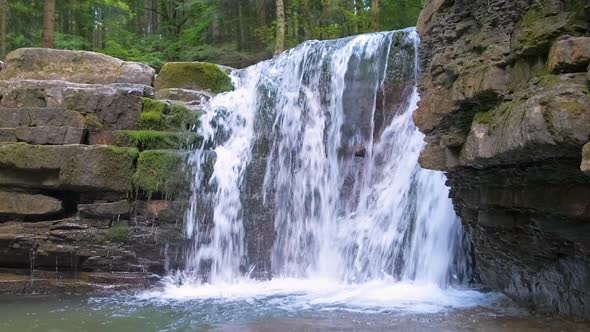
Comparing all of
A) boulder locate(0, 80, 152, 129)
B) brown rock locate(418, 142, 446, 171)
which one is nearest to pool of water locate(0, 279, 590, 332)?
brown rock locate(418, 142, 446, 171)

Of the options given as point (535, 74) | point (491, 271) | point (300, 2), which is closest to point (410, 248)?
point (491, 271)

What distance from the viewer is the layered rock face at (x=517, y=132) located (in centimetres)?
354

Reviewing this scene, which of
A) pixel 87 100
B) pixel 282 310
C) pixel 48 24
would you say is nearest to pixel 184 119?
pixel 87 100

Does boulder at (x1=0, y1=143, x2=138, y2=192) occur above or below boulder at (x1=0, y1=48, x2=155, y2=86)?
below

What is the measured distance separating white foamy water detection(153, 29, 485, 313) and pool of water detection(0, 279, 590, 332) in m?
0.08

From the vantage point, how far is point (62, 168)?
8.19 metres

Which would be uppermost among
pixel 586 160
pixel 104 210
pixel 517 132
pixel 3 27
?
pixel 3 27

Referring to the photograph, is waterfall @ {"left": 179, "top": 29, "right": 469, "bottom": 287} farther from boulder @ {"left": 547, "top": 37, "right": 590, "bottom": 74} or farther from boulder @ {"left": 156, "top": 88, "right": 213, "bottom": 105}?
boulder @ {"left": 547, "top": 37, "right": 590, "bottom": 74}

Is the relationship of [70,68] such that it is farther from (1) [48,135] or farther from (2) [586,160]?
(2) [586,160]

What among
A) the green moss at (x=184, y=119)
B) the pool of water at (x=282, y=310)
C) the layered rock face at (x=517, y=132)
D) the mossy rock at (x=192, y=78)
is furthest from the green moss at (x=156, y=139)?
the layered rock face at (x=517, y=132)

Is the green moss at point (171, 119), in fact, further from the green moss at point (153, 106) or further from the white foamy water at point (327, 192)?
the white foamy water at point (327, 192)

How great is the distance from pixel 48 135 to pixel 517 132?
7.19 m

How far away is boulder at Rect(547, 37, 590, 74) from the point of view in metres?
3.43

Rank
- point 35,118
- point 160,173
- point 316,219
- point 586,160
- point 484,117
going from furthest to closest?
point 316,219 → point 35,118 → point 160,173 → point 484,117 → point 586,160
